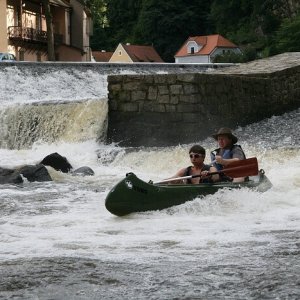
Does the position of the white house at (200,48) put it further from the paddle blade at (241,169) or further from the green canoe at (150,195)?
the green canoe at (150,195)

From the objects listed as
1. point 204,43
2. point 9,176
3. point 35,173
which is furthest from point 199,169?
point 204,43

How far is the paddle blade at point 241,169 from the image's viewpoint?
8.58 metres

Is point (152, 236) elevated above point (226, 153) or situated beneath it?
situated beneath

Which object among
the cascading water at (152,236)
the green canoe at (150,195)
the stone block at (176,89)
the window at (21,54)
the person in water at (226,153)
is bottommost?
the cascading water at (152,236)

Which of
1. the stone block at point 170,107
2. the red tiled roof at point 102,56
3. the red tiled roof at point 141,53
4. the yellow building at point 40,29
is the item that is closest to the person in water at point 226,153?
the stone block at point 170,107

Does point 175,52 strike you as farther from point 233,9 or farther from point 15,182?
point 15,182

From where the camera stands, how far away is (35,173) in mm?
12172

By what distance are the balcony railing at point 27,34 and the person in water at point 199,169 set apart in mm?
29661

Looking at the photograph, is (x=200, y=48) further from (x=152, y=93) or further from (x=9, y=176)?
(x=9, y=176)

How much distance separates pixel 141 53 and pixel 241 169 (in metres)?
54.0

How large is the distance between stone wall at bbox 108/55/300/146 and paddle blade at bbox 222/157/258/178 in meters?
5.78

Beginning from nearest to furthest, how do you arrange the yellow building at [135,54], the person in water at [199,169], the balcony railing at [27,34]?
the person in water at [199,169] → the balcony railing at [27,34] → the yellow building at [135,54]

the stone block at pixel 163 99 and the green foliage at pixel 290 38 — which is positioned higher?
the green foliage at pixel 290 38

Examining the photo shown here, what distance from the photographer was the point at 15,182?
11945 millimetres
